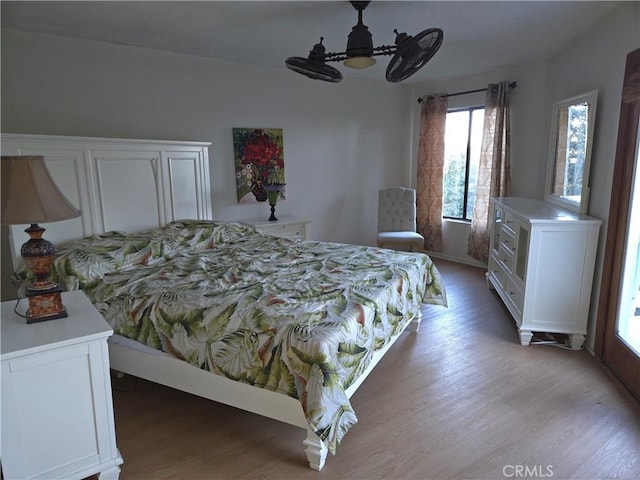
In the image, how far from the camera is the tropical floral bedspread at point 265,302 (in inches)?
70.3

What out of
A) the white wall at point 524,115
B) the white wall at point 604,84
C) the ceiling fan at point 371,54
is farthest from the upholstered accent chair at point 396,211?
the ceiling fan at point 371,54

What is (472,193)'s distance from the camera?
17.7 ft

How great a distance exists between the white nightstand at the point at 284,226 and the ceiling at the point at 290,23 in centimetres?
164

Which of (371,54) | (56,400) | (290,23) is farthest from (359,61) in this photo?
(56,400)

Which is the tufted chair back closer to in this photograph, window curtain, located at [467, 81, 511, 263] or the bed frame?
window curtain, located at [467, 81, 511, 263]

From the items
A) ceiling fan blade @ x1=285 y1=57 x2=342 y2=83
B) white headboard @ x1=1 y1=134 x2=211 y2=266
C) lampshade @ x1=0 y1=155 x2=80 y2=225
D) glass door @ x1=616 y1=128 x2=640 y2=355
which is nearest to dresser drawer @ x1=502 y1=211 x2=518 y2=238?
glass door @ x1=616 y1=128 x2=640 y2=355

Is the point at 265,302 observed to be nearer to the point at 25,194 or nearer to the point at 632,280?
the point at 25,194

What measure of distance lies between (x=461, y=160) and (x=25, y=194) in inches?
194

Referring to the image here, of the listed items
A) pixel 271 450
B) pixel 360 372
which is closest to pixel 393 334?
pixel 360 372

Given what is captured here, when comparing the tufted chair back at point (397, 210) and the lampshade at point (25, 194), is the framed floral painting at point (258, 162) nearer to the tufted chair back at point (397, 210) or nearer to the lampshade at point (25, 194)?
the tufted chair back at point (397, 210)

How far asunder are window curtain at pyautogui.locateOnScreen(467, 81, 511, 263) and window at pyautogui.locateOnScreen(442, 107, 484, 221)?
10.4 inches

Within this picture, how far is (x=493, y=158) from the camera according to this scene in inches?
189

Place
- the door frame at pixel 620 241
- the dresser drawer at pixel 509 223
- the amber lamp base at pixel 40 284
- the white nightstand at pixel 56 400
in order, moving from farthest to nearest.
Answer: the dresser drawer at pixel 509 223 < the door frame at pixel 620 241 < the amber lamp base at pixel 40 284 < the white nightstand at pixel 56 400

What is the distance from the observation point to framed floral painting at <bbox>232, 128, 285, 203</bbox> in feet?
14.1
